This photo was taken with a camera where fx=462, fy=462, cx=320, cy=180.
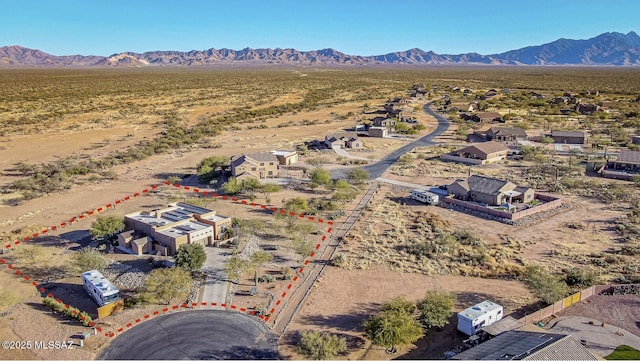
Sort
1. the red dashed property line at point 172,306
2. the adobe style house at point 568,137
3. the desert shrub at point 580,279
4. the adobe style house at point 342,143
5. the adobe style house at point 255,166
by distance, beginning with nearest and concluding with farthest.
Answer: the red dashed property line at point 172,306
the desert shrub at point 580,279
the adobe style house at point 255,166
the adobe style house at point 342,143
the adobe style house at point 568,137

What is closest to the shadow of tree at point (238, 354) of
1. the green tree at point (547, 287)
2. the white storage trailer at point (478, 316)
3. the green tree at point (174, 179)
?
the white storage trailer at point (478, 316)

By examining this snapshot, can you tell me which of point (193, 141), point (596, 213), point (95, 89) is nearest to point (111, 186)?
point (193, 141)

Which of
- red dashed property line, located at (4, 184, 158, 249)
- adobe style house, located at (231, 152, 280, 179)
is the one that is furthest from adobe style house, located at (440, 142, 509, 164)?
red dashed property line, located at (4, 184, 158, 249)

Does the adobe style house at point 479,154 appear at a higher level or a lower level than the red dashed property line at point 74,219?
higher

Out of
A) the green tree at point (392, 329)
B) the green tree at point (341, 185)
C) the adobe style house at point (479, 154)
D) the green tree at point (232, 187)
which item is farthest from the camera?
the adobe style house at point (479, 154)

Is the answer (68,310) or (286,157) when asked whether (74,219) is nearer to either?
(68,310)

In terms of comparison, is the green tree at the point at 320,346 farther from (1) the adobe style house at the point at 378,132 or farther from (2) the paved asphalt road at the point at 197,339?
(1) the adobe style house at the point at 378,132

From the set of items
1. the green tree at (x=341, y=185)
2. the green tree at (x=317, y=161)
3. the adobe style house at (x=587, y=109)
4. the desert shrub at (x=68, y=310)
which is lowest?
the desert shrub at (x=68, y=310)

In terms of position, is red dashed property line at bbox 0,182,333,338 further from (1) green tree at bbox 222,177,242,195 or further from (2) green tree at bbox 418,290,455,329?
(2) green tree at bbox 418,290,455,329
